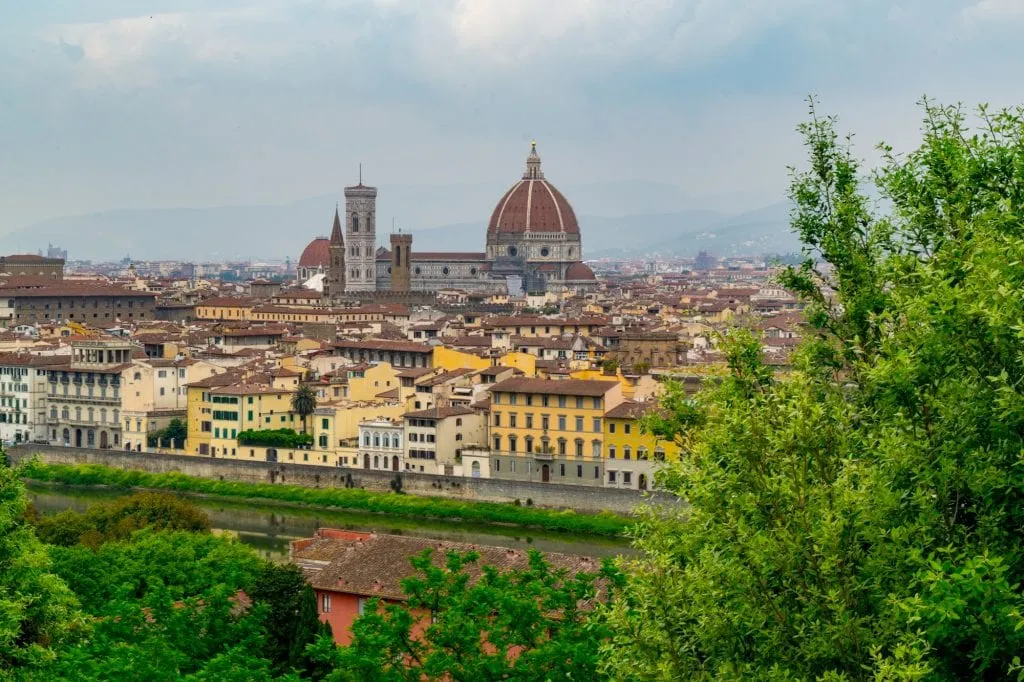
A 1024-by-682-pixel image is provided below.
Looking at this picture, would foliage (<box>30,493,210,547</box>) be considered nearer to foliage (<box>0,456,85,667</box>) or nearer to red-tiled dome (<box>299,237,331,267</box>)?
foliage (<box>0,456,85,667</box>)

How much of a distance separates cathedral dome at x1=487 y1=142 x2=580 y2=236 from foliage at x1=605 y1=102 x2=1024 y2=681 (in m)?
118

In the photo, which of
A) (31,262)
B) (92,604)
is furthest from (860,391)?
(31,262)

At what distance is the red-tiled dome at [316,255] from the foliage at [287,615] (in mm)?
116628

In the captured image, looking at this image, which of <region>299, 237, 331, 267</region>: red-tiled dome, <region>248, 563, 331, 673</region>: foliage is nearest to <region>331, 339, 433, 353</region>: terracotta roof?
<region>248, 563, 331, 673</region>: foliage

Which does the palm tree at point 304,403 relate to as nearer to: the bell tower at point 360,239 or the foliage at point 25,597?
the foliage at point 25,597

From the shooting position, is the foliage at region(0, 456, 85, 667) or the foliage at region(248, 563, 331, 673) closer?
the foliage at region(0, 456, 85, 667)

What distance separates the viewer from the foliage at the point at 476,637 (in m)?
12.0

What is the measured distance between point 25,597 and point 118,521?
11.2 meters

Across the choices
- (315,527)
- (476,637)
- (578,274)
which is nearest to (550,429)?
(315,527)

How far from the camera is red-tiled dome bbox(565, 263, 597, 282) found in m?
122

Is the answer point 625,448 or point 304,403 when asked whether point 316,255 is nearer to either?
point 304,403

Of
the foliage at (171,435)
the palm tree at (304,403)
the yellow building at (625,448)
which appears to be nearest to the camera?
the yellow building at (625,448)

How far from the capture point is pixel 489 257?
413 ft

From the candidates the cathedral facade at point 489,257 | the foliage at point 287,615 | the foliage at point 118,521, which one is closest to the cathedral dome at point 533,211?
the cathedral facade at point 489,257
